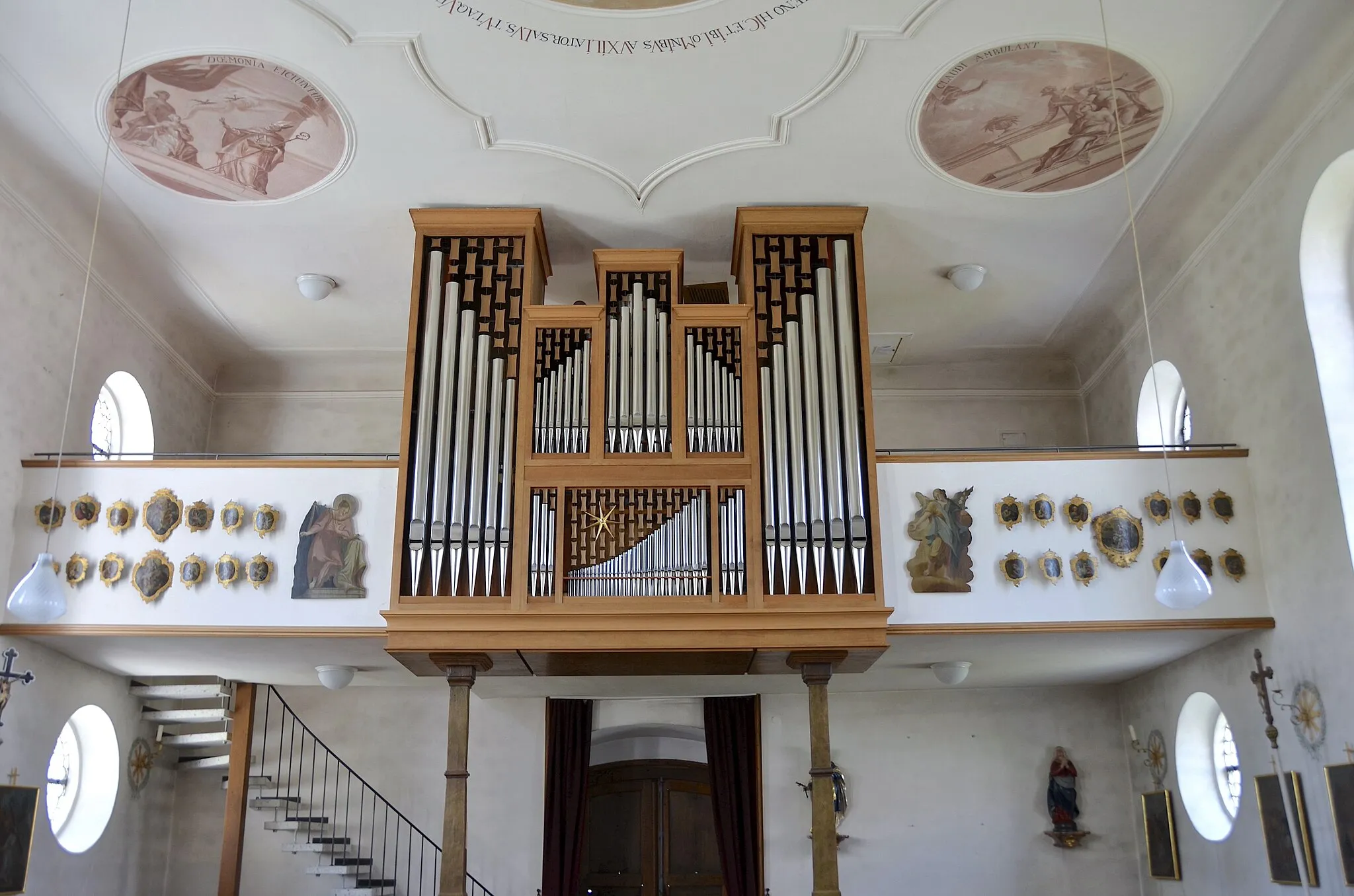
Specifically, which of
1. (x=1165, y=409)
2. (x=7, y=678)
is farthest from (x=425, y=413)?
A: (x=1165, y=409)

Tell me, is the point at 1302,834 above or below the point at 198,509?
below

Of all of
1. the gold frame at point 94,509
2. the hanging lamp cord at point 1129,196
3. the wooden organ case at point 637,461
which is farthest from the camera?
the gold frame at point 94,509

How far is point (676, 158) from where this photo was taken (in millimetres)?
9070

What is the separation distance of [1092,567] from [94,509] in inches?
291

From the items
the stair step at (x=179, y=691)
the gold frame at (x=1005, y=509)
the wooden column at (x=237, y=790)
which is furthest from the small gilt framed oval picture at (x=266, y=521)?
the gold frame at (x=1005, y=509)

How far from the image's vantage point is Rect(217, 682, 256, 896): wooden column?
11344 mm

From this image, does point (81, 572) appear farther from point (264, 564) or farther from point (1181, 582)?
point (1181, 582)

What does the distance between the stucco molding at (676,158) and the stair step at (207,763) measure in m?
6.57

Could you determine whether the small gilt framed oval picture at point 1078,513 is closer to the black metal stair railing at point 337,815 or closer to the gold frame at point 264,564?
the gold frame at point 264,564

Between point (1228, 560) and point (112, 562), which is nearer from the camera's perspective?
point (1228, 560)

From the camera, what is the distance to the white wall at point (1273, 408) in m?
7.78

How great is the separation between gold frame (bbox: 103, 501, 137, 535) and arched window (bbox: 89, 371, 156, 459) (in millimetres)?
1917

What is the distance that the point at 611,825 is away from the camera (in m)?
12.5

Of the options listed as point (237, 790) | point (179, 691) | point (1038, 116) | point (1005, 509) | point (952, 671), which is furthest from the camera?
point (237, 790)
